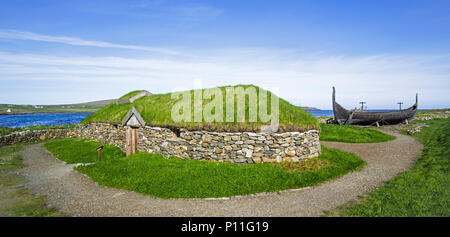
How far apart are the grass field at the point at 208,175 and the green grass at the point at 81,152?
373cm

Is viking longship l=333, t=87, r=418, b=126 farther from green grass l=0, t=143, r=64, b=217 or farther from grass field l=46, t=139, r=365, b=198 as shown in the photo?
green grass l=0, t=143, r=64, b=217

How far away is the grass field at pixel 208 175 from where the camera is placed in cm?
854

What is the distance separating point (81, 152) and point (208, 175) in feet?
41.8

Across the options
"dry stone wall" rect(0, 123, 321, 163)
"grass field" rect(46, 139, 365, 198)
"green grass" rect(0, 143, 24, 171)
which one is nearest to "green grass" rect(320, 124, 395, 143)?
"grass field" rect(46, 139, 365, 198)

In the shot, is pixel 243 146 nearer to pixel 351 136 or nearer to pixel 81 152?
pixel 81 152

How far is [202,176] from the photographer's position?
970cm

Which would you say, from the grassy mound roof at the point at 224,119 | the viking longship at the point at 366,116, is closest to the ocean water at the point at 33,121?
the grassy mound roof at the point at 224,119

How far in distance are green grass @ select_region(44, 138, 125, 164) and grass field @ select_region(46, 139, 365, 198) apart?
12.3 ft

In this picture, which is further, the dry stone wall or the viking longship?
the viking longship

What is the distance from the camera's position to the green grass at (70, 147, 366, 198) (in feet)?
27.9

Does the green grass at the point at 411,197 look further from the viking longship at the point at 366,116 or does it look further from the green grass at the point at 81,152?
the viking longship at the point at 366,116

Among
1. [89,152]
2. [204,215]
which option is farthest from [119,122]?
[204,215]

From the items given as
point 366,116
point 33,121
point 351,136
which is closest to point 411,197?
point 351,136
